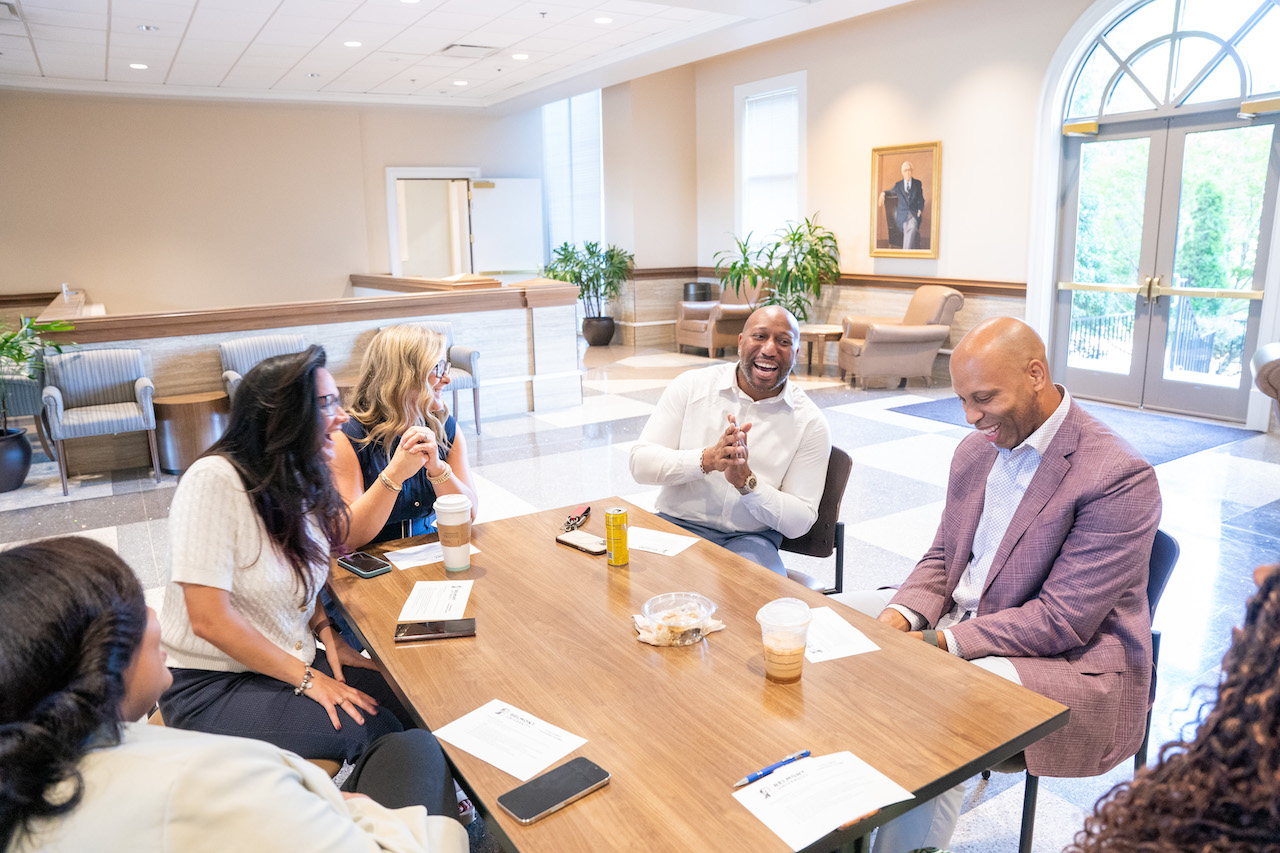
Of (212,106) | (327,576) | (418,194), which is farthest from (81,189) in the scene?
(327,576)

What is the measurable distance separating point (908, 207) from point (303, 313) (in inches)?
219

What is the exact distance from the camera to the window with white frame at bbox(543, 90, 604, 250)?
11500mm

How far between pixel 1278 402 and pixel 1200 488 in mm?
613

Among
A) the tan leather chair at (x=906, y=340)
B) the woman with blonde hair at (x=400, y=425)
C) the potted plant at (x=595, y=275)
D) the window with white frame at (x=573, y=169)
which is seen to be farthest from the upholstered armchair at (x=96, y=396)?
the window with white frame at (x=573, y=169)

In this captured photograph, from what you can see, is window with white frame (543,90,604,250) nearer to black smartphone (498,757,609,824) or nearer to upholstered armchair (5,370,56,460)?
upholstered armchair (5,370,56,460)

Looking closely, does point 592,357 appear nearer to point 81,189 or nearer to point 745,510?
point 81,189

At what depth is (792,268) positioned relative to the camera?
9.41m

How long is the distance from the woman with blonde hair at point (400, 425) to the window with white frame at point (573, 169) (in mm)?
9203

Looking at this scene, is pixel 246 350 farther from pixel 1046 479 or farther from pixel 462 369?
pixel 1046 479

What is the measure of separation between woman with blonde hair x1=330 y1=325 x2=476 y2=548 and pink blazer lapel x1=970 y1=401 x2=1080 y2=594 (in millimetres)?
1384

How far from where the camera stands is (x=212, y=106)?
1014cm

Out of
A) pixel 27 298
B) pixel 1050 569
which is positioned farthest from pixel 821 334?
pixel 27 298

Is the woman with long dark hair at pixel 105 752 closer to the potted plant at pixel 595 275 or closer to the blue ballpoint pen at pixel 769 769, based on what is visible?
the blue ballpoint pen at pixel 769 769

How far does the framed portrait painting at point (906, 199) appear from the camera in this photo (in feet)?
26.6
